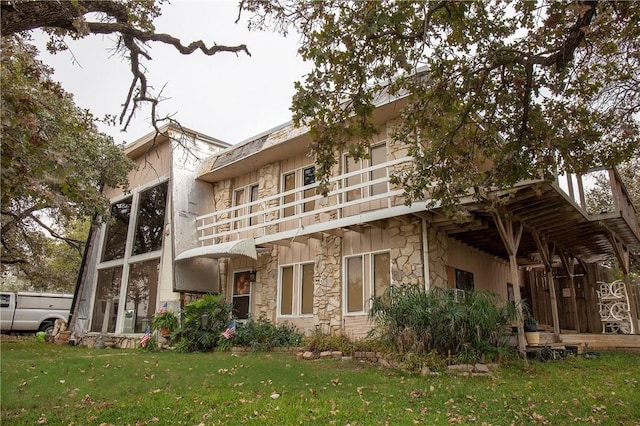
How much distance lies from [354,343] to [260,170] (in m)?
6.98

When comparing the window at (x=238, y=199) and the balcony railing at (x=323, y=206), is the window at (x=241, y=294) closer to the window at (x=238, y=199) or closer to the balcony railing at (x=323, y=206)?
the balcony railing at (x=323, y=206)

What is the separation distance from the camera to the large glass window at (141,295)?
15289mm

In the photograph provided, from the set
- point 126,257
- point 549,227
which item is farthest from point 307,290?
point 126,257

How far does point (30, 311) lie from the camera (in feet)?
67.0

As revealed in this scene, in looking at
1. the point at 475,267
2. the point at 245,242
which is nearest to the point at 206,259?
the point at 245,242

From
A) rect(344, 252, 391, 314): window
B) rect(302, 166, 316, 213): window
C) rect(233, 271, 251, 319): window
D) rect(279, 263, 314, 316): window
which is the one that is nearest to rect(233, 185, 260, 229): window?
rect(233, 271, 251, 319): window

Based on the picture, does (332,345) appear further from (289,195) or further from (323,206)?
(289,195)

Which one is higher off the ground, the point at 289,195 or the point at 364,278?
the point at 289,195

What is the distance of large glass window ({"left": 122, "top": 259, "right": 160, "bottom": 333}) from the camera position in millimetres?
15289

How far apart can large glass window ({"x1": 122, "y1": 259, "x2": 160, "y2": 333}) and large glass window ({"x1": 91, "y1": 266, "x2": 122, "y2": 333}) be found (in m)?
1.06

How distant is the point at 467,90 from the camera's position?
6.32 meters

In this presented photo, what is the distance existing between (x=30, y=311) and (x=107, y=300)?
564cm

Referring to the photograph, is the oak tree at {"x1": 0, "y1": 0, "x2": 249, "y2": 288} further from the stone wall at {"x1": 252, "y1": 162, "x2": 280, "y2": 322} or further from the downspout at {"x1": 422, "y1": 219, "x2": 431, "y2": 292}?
the stone wall at {"x1": 252, "y1": 162, "x2": 280, "y2": 322}

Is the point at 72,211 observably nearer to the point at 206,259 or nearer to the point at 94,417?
the point at 94,417
